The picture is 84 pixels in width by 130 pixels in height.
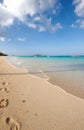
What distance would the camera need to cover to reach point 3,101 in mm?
4301

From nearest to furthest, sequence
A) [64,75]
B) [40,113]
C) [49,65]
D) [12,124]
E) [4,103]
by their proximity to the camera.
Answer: [12,124] < [40,113] < [4,103] < [64,75] < [49,65]

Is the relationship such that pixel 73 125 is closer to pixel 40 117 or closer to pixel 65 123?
pixel 65 123

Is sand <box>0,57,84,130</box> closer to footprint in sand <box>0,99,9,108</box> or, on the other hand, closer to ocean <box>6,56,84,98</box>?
footprint in sand <box>0,99,9,108</box>

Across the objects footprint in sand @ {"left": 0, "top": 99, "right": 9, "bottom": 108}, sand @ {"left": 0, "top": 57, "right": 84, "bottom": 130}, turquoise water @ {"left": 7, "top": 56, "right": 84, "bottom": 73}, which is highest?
footprint in sand @ {"left": 0, "top": 99, "right": 9, "bottom": 108}

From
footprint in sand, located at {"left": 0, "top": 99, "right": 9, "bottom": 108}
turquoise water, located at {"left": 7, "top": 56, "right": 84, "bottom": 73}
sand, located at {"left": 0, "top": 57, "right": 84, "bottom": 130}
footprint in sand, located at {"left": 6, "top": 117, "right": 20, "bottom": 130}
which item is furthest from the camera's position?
turquoise water, located at {"left": 7, "top": 56, "right": 84, "bottom": 73}

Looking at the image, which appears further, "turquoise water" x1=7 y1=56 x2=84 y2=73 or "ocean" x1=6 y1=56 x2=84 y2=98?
"turquoise water" x1=7 y1=56 x2=84 y2=73

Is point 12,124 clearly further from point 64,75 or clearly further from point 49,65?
point 49,65

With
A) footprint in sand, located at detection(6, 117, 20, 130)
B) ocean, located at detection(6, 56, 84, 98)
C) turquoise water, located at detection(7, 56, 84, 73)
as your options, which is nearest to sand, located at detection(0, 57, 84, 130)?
footprint in sand, located at detection(6, 117, 20, 130)

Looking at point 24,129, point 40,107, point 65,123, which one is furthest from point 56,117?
point 24,129

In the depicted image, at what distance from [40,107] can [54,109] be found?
0.46m

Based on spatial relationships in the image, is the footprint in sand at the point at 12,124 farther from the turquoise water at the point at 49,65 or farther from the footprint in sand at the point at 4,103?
the turquoise water at the point at 49,65

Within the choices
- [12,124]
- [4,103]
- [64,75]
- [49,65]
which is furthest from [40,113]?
[49,65]

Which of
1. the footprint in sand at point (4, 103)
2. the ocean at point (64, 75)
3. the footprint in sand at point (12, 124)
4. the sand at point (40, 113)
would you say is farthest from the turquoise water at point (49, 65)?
the footprint in sand at point (12, 124)

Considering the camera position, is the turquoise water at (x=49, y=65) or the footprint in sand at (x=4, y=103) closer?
the footprint in sand at (x=4, y=103)
